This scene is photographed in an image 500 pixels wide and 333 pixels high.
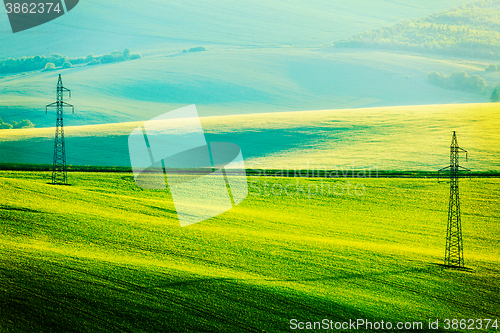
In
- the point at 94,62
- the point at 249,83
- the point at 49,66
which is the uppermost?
the point at 94,62

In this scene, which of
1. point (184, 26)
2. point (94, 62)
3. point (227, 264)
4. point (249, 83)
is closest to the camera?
point (227, 264)

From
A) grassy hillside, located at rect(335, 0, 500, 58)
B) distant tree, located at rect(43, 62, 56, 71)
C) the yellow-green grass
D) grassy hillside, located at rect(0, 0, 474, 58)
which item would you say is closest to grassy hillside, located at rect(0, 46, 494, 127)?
distant tree, located at rect(43, 62, 56, 71)

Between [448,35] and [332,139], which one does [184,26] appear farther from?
[332,139]

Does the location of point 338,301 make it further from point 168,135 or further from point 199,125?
point 199,125

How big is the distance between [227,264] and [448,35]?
90.6 m

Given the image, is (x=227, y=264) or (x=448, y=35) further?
(x=448, y=35)

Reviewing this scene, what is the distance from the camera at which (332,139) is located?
2917cm

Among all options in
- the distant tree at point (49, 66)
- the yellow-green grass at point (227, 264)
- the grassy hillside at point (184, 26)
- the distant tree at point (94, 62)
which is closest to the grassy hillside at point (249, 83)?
the distant tree at point (94, 62)

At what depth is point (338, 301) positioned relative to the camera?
34.7 ft

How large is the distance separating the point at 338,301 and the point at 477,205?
37.1 ft

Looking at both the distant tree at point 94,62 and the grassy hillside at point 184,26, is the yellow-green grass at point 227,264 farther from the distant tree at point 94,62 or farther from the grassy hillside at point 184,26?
the grassy hillside at point 184,26

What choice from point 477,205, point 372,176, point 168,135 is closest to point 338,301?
point 477,205

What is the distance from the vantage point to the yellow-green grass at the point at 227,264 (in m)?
9.99

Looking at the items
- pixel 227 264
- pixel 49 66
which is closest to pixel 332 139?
pixel 227 264
